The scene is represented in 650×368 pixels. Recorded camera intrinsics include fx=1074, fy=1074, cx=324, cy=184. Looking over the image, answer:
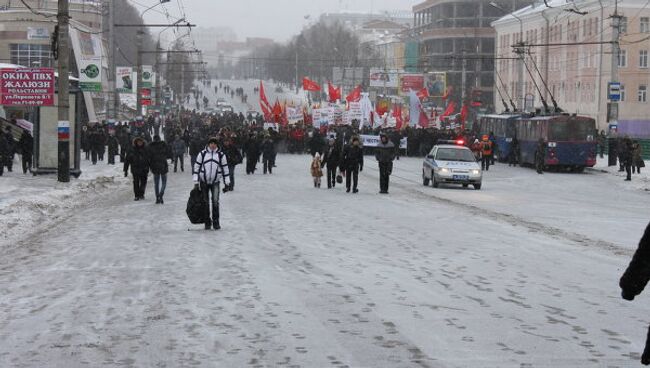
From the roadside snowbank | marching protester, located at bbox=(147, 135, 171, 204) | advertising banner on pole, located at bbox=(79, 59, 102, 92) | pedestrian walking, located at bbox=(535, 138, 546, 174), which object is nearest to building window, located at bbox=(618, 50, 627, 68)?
pedestrian walking, located at bbox=(535, 138, 546, 174)

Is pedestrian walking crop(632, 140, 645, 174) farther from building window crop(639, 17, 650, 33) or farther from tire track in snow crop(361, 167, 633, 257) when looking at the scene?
building window crop(639, 17, 650, 33)

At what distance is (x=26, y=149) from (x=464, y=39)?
320ft

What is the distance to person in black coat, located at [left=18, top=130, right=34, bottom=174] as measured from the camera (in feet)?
111

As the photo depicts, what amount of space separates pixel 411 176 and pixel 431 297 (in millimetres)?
29669

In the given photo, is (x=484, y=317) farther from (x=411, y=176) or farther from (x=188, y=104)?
(x=188, y=104)

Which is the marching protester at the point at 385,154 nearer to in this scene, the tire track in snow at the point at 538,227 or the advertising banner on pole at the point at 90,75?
the tire track in snow at the point at 538,227

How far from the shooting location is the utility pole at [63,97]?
28375 mm

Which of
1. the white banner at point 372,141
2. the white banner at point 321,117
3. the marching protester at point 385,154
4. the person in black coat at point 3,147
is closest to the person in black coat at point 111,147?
the person in black coat at point 3,147

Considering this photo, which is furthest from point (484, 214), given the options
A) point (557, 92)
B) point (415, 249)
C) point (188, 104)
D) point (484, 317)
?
point (188, 104)

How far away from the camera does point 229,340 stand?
28.1ft

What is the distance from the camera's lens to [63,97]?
28906mm

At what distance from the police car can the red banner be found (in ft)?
38.7

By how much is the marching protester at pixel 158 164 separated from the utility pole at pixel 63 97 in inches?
207

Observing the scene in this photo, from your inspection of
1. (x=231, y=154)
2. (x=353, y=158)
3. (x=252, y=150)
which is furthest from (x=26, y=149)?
(x=353, y=158)
